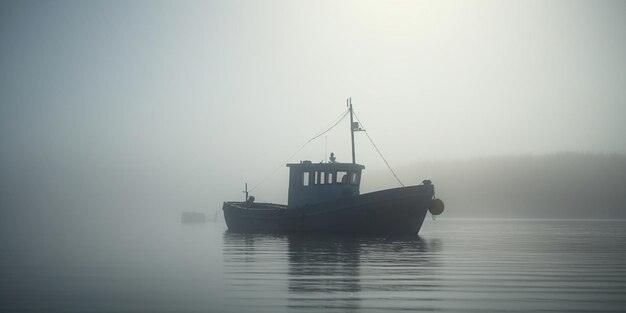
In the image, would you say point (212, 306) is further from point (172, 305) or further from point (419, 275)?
point (419, 275)

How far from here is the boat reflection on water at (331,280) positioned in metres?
9.98

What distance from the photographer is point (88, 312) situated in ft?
30.3

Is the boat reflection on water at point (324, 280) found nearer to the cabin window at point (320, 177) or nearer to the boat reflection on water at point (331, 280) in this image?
the boat reflection on water at point (331, 280)

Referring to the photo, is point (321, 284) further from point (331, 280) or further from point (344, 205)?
point (344, 205)

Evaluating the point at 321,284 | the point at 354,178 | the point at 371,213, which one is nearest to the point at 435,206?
the point at 371,213

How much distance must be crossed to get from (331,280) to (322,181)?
22.3m

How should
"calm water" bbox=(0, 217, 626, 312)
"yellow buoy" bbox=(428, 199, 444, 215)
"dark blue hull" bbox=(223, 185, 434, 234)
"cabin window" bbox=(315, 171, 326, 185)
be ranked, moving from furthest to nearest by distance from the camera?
"cabin window" bbox=(315, 171, 326, 185)
"yellow buoy" bbox=(428, 199, 444, 215)
"dark blue hull" bbox=(223, 185, 434, 234)
"calm water" bbox=(0, 217, 626, 312)

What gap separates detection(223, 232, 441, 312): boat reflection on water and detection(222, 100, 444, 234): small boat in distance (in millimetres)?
11181

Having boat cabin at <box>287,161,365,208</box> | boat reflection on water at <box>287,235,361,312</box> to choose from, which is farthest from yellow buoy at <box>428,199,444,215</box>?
Answer: boat reflection on water at <box>287,235,361,312</box>

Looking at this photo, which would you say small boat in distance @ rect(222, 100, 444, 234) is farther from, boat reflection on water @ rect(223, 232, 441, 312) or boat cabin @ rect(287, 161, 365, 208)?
boat reflection on water @ rect(223, 232, 441, 312)

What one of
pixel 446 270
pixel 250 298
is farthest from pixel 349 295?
pixel 446 270

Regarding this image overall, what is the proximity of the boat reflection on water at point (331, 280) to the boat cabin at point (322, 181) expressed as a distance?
13.8 m

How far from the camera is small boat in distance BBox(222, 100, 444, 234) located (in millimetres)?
32562

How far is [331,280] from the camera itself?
1320 centimetres
